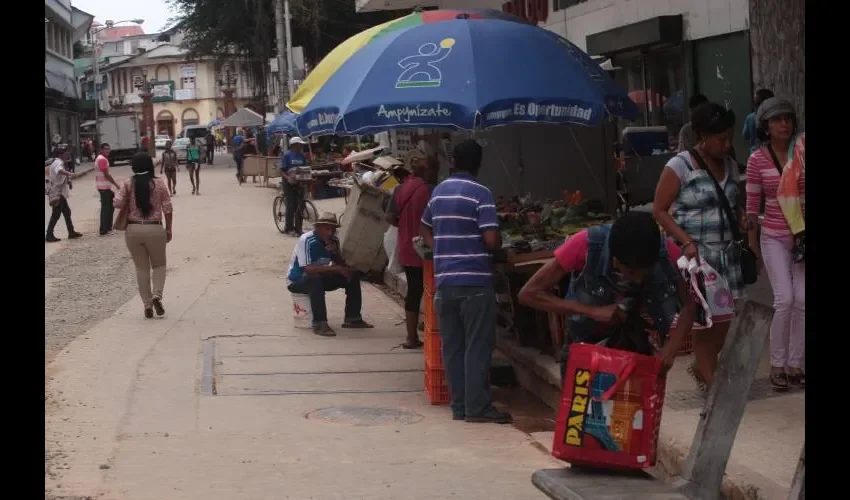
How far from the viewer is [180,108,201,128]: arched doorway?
117 meters

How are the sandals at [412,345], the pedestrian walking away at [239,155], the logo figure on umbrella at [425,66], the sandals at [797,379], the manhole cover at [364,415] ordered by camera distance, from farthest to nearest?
the pedestrian walking away at [239,155], the sandals at [412,345], the logo figure on umbrella at [425,66], the manhole cover at [364,415], the sandals at [797,379]

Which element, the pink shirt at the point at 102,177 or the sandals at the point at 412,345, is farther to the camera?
the pink shirt at the point at 102,177

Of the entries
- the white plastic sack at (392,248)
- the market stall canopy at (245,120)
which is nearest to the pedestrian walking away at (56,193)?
the white plastic sack at (392,248)

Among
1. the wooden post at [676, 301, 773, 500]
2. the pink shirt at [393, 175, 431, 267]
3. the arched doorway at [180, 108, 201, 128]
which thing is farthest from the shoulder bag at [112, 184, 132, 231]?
the arched doorway at [180, 108, 201, 128]

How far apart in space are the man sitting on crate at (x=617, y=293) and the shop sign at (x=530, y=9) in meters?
13.0

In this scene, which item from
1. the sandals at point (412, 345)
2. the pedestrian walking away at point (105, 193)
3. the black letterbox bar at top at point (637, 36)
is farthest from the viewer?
the pedestrian walking away at point (105, 193)

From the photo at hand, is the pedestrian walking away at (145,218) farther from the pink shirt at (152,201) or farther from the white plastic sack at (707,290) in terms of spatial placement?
the white plastic sack at (707,290)

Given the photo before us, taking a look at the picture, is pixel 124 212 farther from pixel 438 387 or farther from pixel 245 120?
pixel 245 120

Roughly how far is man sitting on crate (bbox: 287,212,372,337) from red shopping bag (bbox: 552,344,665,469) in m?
7.91

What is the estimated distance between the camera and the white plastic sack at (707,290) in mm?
5738

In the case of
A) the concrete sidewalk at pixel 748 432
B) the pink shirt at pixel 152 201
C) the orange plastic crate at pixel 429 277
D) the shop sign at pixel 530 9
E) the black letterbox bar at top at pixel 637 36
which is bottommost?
the concrete sidewalk at pixel 748 432

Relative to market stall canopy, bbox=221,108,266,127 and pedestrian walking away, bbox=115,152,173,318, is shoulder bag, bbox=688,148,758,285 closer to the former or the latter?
pedestrian walking away, bbox=115,152,173,318

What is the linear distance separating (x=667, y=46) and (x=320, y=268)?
15.7 feet

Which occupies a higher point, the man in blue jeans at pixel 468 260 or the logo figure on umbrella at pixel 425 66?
the logo figure on umbrella at pixel 425 66
